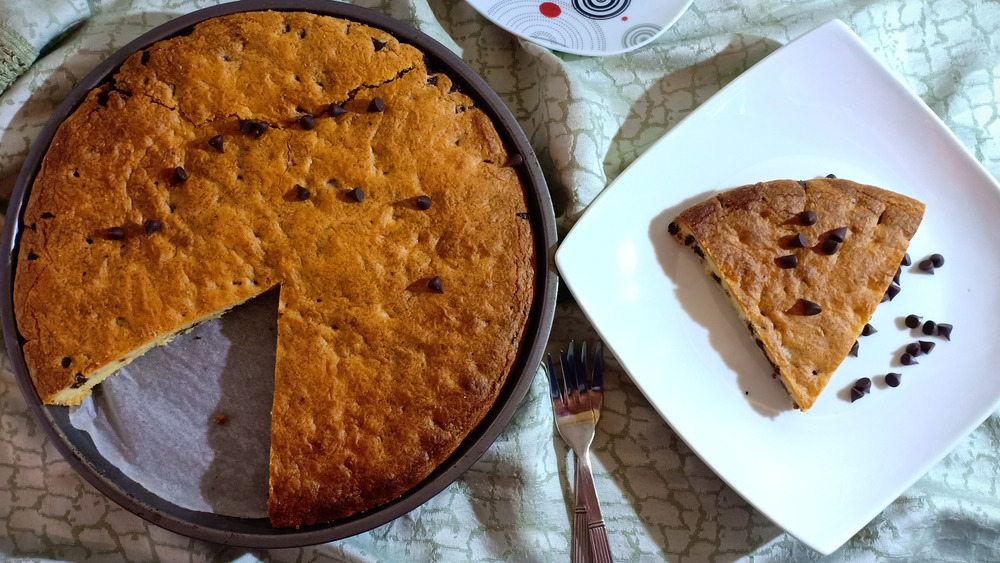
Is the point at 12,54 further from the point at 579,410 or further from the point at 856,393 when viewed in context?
the point at 856,393

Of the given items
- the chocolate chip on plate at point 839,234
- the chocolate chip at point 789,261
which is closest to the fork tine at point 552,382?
the chocolate chip at point 789,261

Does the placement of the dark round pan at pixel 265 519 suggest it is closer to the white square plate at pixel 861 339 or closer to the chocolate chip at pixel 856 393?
the white square plate at pixel 861 339

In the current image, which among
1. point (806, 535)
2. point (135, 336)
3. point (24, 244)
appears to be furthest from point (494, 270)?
point (24, 244)

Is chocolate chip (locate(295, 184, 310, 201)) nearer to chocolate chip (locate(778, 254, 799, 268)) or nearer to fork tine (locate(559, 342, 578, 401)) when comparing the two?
fork tine (locate(559, 342, 578, 401))

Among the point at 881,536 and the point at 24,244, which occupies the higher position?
the point at 24,244

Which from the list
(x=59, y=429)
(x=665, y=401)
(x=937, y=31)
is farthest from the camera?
(x=937, y=31)

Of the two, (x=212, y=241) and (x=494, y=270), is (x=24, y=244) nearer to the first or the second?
(x=212, y=241)
